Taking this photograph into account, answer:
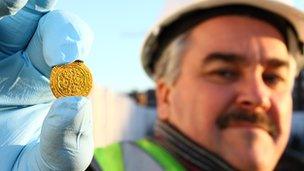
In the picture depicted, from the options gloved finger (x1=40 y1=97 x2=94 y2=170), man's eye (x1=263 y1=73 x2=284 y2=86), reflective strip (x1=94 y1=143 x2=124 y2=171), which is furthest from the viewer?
man's eye (x1=263 y1=73 x2=284 y2=86)

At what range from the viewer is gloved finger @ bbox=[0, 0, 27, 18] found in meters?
0.75

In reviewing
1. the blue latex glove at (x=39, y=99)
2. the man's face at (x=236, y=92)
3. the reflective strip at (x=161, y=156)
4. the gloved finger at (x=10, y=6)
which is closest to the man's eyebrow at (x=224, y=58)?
the man's face at (x=236, y=92)

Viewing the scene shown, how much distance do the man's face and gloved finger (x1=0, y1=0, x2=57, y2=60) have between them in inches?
23.0

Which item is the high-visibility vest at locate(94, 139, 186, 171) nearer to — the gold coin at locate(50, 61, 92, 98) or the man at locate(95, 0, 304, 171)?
the man at locate(95, 0, 304, 171)

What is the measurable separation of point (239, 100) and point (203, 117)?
0.28 feet

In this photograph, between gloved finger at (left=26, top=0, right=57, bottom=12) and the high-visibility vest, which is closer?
gloved finger at (left=26, top=0, right=57, bottom=12)

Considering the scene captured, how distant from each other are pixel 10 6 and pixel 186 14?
30.7 inches

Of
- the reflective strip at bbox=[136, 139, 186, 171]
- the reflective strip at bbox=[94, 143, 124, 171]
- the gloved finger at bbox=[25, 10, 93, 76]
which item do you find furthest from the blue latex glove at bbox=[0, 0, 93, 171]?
the reflective strip at bbox=[136, 139, 186, 171]

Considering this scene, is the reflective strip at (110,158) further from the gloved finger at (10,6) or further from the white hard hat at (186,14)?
the gloved finger at (10,6)

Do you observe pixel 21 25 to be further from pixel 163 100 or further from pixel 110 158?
pixel 163 100

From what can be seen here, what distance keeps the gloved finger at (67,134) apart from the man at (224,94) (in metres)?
0.50

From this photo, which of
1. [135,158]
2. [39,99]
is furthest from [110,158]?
[39,99]

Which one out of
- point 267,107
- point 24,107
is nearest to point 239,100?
point 267,107

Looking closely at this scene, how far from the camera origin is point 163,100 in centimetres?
148
